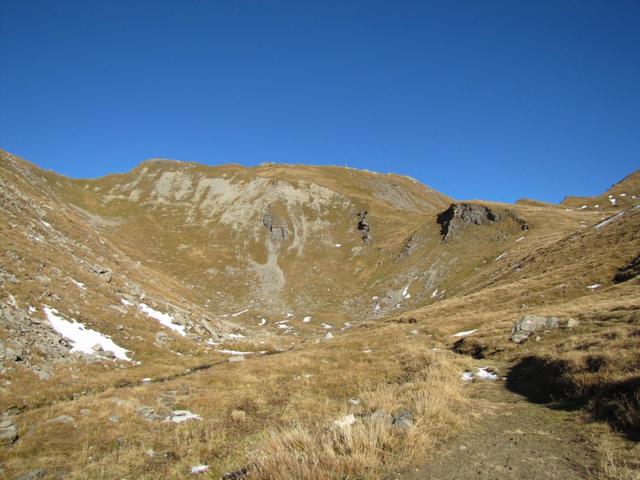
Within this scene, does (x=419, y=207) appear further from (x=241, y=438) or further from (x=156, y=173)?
(x=241, y=438)

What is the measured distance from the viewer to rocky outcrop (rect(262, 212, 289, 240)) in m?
122

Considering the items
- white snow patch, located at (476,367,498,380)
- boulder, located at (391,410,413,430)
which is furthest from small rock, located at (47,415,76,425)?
white snow patch, located at (476,367,498,380)

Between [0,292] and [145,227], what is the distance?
347 ft

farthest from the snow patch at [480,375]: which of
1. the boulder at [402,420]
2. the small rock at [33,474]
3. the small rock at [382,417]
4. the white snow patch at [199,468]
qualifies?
the small rock at [33,474]

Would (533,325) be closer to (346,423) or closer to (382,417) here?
(382,417)

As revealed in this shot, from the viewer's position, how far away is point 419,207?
527 feet

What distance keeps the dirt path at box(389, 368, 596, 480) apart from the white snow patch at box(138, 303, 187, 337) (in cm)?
3197

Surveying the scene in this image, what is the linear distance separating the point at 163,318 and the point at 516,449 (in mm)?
35715

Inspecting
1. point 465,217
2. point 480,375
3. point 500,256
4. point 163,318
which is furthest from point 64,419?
point 465,217

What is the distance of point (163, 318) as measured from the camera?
37.9 metres

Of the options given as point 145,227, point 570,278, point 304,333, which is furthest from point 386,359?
point 145,227

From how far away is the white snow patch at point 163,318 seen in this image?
36.8 meters

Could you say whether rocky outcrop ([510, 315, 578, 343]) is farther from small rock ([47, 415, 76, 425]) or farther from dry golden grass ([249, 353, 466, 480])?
small rock ([47, 415, 76, 425])

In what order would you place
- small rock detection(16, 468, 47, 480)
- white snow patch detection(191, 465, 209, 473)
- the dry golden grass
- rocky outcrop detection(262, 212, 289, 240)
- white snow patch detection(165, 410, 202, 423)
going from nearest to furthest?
the dry golden grass
white snow patch detection(191, 465, 209, 473)
small rock detection(16, 468, 47, 480)
white snow patch detection(165, 410, 202, 423)
rocky outcrop detection(262, 212, 289, 240)
